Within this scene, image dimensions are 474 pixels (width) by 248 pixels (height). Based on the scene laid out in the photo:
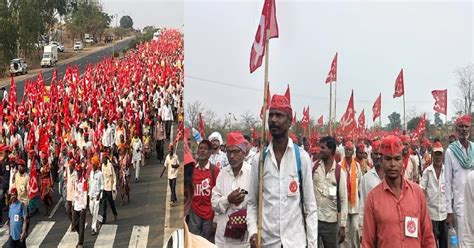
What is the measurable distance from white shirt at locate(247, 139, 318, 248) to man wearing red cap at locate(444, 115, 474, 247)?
1542 mm

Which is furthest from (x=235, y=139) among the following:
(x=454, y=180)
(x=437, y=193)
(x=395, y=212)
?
(x=437, y=193)

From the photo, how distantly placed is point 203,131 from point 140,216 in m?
1.10

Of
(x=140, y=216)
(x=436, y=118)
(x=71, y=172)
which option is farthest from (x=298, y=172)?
(x=436, y=118)

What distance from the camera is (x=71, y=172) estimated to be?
3480mm

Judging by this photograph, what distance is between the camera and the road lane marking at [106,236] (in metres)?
3.42

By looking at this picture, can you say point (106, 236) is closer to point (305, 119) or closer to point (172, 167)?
point (172, 167)

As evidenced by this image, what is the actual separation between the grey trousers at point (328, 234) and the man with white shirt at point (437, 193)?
0.99m

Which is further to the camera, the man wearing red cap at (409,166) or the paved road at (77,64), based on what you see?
the man wearing red cap at (409,166)

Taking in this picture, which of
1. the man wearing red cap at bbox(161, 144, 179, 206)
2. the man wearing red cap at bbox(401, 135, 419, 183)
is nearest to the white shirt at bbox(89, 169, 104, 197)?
the man wearing red cap at bbox(161, 144, 179, 206)

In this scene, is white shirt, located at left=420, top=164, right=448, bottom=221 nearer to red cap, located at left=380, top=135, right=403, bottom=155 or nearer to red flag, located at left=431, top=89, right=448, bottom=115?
red flag, located at left=431, top=89, right=448, bottom=115

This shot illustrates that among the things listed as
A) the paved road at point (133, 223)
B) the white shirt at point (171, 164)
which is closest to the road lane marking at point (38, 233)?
the paved road at point (133, 223)

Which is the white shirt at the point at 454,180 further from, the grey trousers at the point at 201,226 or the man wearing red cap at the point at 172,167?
the man wearing red cap at the point at 172,167

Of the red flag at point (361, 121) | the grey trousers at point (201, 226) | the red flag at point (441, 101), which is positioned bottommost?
the grey trousers at point (201, 226)

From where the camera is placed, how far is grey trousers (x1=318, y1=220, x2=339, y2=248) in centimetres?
345
